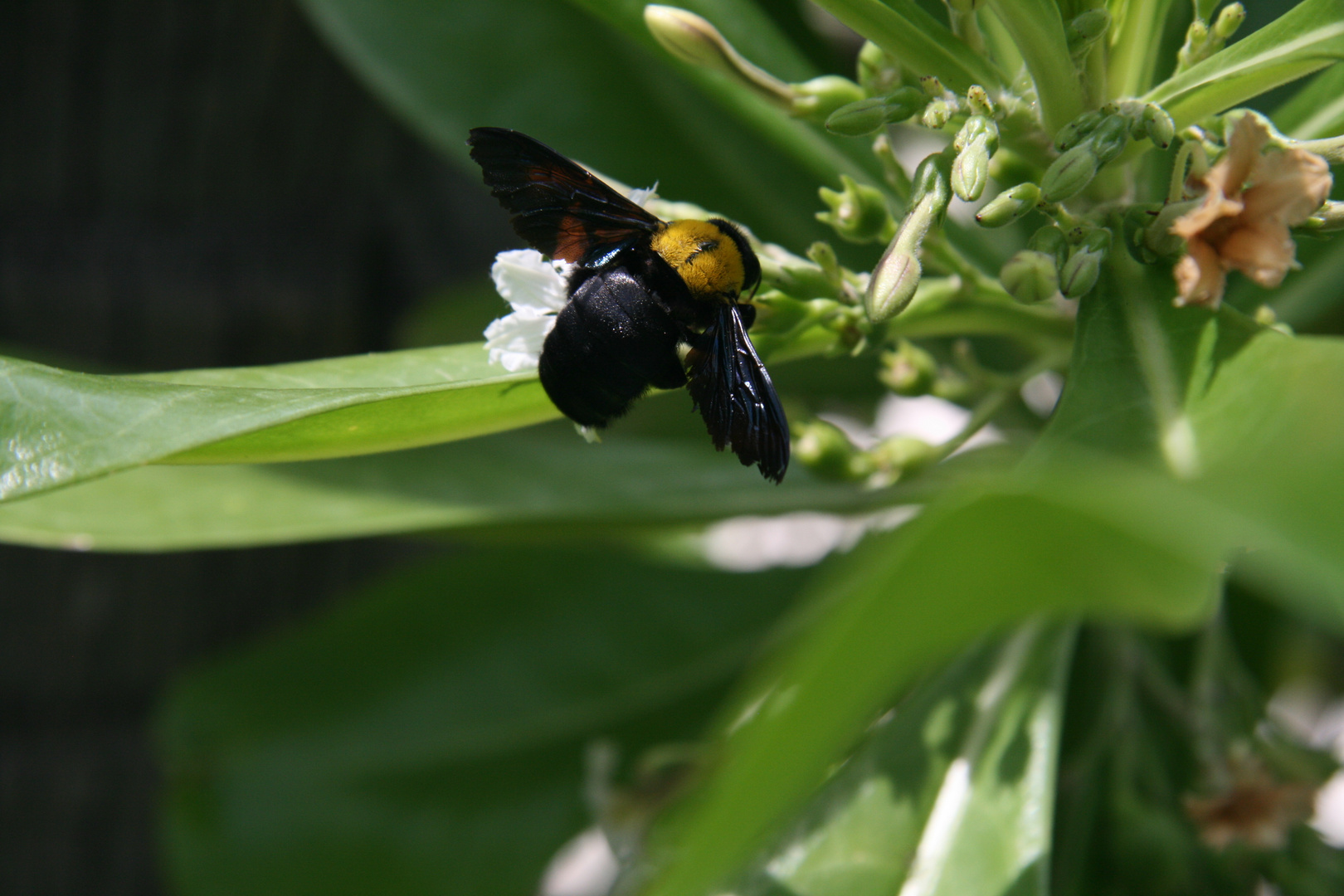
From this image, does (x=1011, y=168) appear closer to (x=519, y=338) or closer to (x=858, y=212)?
(x=858, y=212)

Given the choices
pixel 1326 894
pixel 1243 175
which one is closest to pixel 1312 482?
pixel 1243 175

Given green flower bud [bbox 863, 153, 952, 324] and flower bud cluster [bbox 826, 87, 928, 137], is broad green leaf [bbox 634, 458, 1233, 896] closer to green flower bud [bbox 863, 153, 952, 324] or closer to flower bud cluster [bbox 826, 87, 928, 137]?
green flower bud [bbox 863, 153, 952, 324]

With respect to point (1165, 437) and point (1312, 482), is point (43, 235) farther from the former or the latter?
point (1312, 482)

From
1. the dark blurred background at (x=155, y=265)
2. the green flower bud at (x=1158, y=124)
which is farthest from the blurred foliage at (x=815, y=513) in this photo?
the dark blurred background at (x=155, y=265)

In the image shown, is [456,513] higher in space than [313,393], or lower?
lower

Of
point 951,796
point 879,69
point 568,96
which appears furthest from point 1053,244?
point 568,96

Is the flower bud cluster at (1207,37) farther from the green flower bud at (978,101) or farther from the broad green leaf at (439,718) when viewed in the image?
the broad green leaf at (439,718)
